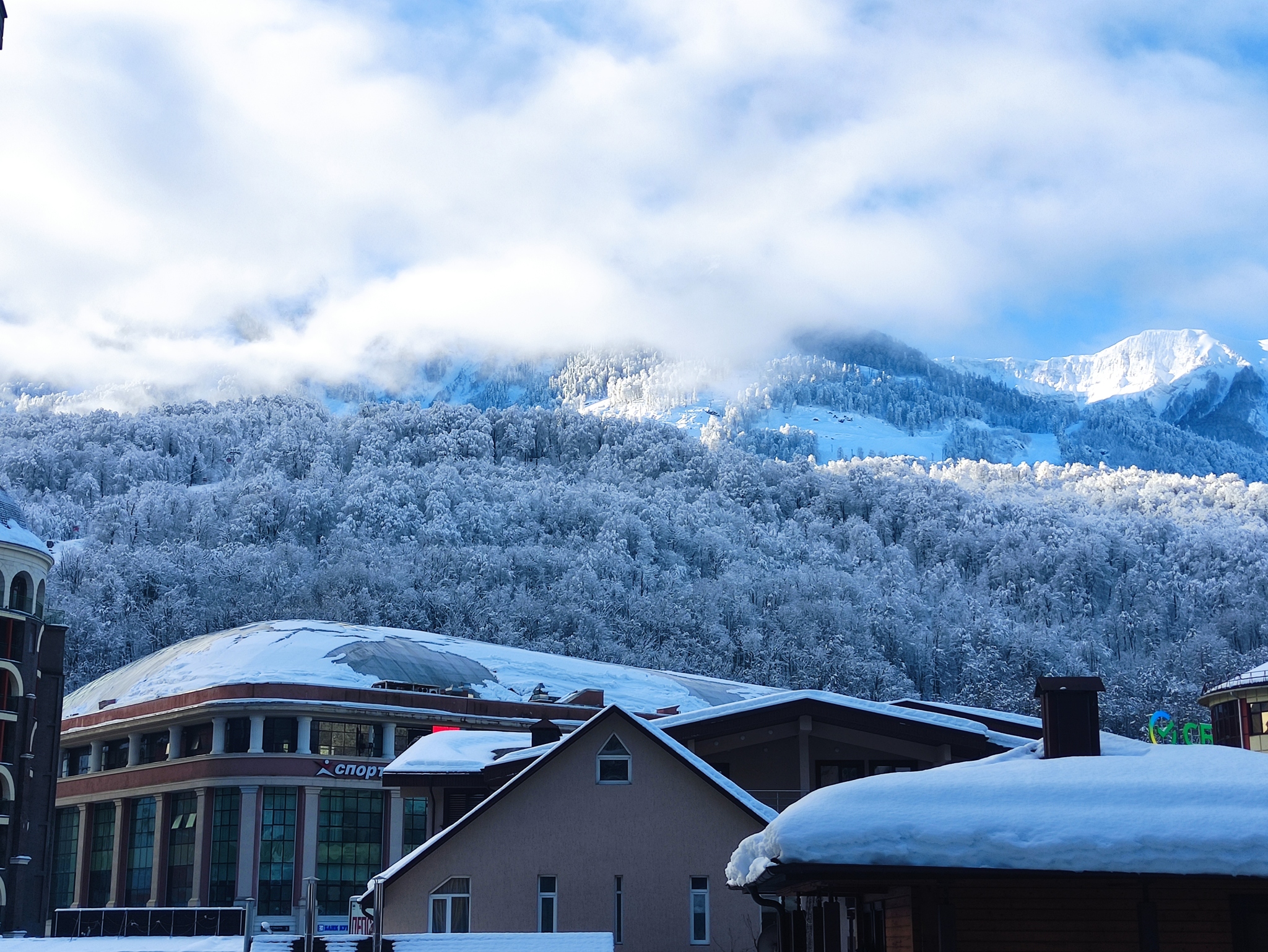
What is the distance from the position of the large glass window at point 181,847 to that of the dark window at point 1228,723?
52237mm

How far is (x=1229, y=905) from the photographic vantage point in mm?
18656

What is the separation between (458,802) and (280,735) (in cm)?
4389

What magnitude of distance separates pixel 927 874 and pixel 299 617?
14516cm

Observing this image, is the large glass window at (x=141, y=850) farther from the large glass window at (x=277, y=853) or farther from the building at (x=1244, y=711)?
the building at (x=1244, y=711)

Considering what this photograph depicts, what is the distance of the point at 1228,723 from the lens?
218ft

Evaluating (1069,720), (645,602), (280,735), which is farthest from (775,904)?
(645,602)

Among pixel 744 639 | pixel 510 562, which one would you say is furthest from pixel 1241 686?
pixel 510 562

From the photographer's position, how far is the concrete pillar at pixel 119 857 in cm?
8275

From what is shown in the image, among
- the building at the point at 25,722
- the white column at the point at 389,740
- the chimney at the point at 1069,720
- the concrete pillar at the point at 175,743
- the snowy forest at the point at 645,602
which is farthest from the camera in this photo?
the snowy forest at the point at 645,602

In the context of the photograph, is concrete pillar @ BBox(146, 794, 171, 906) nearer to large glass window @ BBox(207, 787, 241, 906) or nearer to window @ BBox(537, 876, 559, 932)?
large glass window @ BBox(207, 787, 241, 906)

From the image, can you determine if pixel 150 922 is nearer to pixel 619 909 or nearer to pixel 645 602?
pixel 619 909

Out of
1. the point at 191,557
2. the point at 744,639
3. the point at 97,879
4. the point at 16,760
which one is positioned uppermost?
the point at 191,557

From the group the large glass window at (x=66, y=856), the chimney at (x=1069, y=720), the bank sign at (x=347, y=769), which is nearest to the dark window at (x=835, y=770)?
the chimney at (x=1069, y=720)

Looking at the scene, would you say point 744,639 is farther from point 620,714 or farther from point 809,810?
point 809,810
